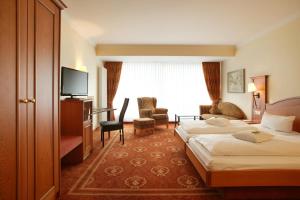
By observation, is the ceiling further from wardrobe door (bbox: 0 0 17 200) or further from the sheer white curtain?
the sheer white curtain

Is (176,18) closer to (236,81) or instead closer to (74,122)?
(74,122)

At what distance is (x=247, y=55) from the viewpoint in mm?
5250

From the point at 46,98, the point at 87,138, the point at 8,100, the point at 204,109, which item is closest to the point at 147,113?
the point at 204,109

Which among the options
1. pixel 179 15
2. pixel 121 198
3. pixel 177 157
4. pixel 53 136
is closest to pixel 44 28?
pixel 53 136

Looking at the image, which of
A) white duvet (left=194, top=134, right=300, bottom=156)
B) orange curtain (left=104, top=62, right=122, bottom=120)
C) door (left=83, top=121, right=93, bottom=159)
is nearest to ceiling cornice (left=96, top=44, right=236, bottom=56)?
orange curtain (left=104, top=62, right=122, bottom=120)

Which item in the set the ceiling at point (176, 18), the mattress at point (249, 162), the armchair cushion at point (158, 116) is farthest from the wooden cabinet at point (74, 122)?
the armchair cushion at point (158, 116)

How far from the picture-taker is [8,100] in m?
1.32

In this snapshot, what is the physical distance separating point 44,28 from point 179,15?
2548 mm

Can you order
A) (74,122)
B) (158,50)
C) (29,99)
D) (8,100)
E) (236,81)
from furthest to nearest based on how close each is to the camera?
(236,81) → (158,50) → (74,122) → (29,99) → (8,100)

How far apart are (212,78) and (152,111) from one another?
8.89 ft

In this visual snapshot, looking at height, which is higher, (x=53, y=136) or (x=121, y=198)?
(x=53, y=136)

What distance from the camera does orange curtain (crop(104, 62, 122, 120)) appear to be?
702 cm

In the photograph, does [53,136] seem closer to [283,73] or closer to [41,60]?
[41,60]

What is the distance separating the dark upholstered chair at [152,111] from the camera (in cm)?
611
